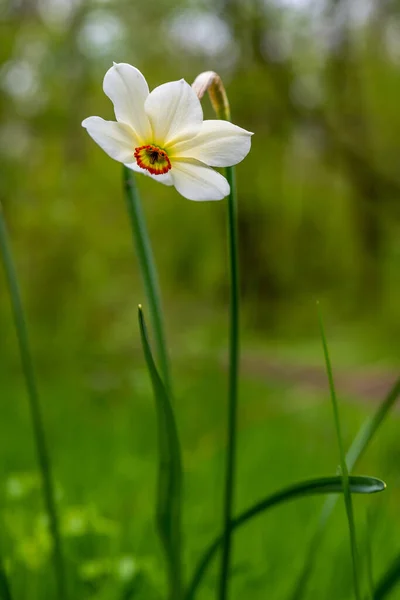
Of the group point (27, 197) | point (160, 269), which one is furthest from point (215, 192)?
point (160, 269)

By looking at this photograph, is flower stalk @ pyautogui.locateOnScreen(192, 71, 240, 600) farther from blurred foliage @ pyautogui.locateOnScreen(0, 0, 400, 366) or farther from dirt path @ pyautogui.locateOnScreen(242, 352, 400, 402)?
dirt path @ pyautogui.locateOnScreen(242, 352, 400, 402)

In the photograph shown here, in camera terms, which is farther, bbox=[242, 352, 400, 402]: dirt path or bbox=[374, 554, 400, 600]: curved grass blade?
bbox=[242, 352, 400, 402]: dirt path

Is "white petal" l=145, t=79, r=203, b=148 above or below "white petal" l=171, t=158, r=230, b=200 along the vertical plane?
above

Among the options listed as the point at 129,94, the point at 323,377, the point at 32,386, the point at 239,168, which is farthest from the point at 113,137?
the point at 323,377

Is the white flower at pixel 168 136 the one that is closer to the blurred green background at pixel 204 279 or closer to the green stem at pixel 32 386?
the green stem at pixel 32 386

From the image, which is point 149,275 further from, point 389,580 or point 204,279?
point 204,279

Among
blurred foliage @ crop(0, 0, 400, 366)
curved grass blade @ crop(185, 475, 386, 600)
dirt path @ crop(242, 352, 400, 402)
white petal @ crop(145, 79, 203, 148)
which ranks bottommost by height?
curved grass blade @ crop(185, 475, 386, 600)

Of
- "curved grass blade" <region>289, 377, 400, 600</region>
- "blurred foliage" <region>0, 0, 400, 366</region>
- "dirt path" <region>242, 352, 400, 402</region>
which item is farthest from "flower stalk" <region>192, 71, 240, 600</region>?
"dirt path" <region>242, 352, 400, 402</region>
